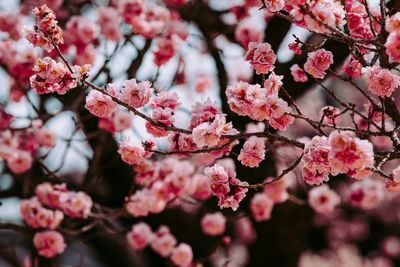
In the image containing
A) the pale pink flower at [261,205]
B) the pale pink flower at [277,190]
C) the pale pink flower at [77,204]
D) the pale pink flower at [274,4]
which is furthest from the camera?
the pale pink flower at [261,205]

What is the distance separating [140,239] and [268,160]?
148cm

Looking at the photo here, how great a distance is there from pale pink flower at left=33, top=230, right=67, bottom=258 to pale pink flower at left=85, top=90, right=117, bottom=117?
1802 millimetres

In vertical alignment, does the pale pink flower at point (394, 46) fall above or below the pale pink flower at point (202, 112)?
above

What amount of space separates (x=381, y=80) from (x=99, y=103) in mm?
1302

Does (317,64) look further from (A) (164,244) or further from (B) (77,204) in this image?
(A) (164,244)

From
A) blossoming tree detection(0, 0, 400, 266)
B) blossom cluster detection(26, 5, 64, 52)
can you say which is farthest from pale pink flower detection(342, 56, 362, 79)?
blossom cluster detection(26, 5, 64, 52)

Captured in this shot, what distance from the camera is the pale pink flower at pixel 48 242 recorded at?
3.25 metres

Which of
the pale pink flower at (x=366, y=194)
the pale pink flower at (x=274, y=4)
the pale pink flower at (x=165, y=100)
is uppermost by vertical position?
the pale pink flower at (x=274, y=4)

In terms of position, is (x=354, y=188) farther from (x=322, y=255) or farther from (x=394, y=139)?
(x=322, y=255)

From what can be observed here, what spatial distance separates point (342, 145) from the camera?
1512mm

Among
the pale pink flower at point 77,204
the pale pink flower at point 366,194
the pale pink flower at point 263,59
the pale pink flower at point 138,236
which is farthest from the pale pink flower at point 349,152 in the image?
the pale pink flower at point 366,194

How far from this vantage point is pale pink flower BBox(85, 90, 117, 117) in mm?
1872

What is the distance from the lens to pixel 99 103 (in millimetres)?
1905

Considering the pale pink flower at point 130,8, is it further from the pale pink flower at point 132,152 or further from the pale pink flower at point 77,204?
the pale pink flower at point 132,152
